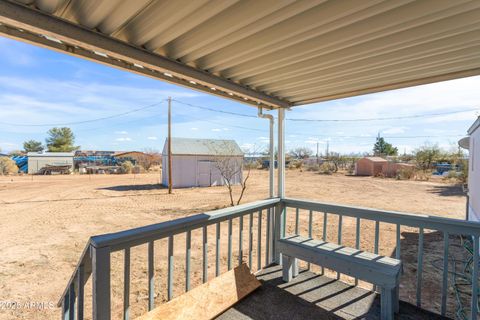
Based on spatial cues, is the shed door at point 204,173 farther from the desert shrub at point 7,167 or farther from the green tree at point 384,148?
the green tree at point 384,148

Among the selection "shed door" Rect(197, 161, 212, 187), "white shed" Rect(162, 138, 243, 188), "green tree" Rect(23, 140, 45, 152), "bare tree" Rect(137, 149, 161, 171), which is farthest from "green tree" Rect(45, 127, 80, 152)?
"shed door" Rect(197, 161, 212, 187)

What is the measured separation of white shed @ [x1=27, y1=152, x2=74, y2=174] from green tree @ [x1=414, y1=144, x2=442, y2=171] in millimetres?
34009

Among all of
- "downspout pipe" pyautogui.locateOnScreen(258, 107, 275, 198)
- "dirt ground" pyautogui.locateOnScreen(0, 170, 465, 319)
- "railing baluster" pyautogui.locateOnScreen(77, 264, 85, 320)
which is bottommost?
"dirt ground" pyautogui.locateOnScreen(0, 170, 465, 319)

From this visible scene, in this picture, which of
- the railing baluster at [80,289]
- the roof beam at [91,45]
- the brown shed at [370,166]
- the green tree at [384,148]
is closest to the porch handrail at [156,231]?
the railing baluster at [80,289]

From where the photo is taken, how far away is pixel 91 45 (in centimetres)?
148

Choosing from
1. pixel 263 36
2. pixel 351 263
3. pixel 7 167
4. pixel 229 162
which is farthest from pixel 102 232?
pixel 7 167

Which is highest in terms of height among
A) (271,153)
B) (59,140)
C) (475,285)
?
(59,140)

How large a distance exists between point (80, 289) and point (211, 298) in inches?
38.6

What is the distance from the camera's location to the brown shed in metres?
21.5

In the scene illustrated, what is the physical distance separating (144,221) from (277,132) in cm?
556

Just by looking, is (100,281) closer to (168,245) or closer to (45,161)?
(168,245)

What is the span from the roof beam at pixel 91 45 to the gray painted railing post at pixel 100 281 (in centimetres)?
123

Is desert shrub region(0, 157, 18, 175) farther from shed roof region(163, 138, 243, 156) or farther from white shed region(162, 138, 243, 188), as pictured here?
shed roof region(163, 138, 243, 156)

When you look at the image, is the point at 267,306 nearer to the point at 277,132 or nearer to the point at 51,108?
the point at 277,132
